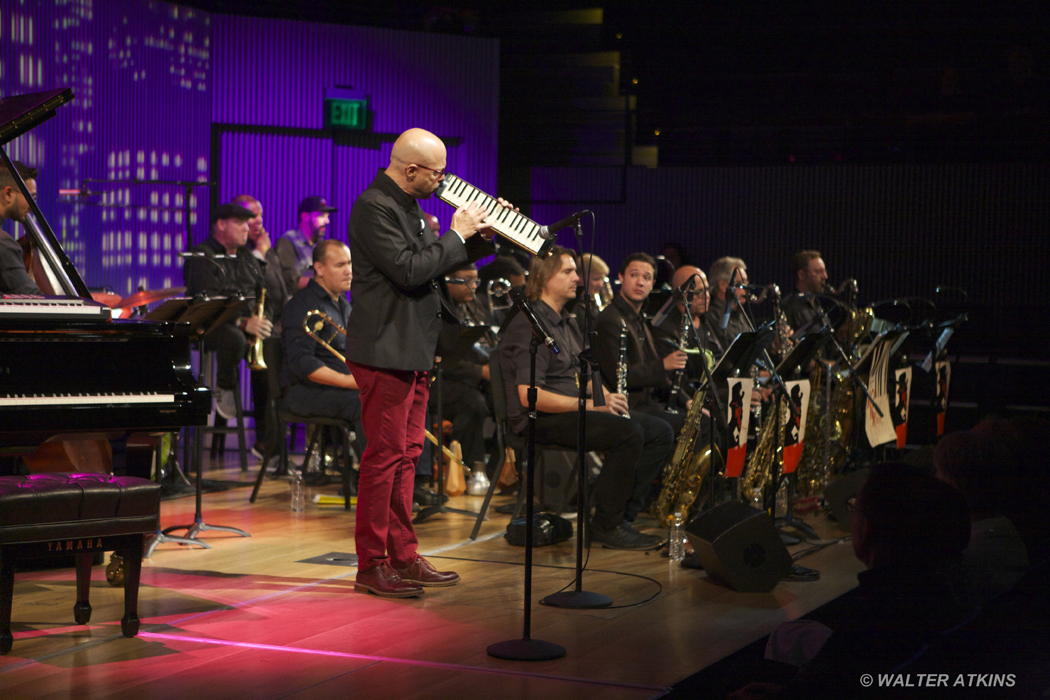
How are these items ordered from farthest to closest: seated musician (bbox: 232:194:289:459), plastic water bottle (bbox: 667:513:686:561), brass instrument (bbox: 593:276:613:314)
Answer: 1. seated musician (bbox: 232:194:289:459)
2. brass instrument (bbox: 593:276:613:314)
3. plastic water bottle (bbox: 667:513:686:561)

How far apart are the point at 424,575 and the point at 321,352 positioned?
2092mm

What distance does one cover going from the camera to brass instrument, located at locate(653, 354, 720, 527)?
17.5 ft

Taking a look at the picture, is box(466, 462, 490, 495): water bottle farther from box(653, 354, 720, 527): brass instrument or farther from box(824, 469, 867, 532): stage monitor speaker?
box(824, 469, 867, 532): stage monitor speaker

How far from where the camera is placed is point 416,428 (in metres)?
3.98

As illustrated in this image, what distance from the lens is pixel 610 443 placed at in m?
4.73

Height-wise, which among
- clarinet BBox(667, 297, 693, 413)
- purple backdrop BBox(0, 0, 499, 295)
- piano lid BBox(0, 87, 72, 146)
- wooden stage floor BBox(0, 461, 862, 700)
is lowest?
wooden stage floor BBox(0, 461, 862, 700)

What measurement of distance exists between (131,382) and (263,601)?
0.89 m

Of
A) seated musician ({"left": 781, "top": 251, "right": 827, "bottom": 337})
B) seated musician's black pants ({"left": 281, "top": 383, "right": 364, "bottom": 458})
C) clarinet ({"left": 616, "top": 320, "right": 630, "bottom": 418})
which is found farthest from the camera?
seated musician ({"left": 781, "top": 251, "right": 827, "bottom": 337})

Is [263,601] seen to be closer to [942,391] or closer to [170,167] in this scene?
[942,391]

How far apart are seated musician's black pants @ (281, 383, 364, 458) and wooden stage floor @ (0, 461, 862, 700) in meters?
0.81

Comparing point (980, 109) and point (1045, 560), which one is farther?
point (980, 109)

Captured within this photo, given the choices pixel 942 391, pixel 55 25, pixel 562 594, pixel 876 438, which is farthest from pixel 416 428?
pixel 55 25

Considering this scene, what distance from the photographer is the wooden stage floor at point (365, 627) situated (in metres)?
2.89

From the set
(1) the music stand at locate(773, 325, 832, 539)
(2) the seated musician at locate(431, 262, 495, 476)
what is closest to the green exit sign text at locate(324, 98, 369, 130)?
(2) the seated musician at locate(431, 262, 495, 476)
